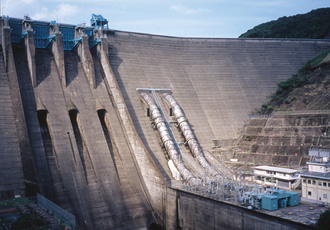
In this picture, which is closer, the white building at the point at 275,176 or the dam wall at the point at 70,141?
the white building at the point at 275,176

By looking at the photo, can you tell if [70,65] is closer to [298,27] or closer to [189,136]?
[189,136]

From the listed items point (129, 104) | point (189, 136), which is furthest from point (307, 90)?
point (129, 104)

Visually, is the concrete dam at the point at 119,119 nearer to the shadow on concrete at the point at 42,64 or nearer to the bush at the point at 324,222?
the shadow on concrete at the point at 42,64

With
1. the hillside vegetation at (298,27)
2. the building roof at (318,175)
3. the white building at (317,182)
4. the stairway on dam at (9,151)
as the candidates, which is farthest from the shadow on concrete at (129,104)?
the hillside vegetation at (298,27)

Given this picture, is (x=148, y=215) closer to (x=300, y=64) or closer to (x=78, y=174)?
(x=78, y=174)

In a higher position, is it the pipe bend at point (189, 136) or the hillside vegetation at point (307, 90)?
the hillside vegetation at point (307, 90)

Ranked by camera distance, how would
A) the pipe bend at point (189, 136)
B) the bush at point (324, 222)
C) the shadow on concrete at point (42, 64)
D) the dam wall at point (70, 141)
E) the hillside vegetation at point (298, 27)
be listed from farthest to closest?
the hillside vegetation at point (298, 27), the shadow on concrete at point (42, 64), the pipe bend at point (189, 136), the dam wall at point (70, 141), the bush at point (324, 222)
